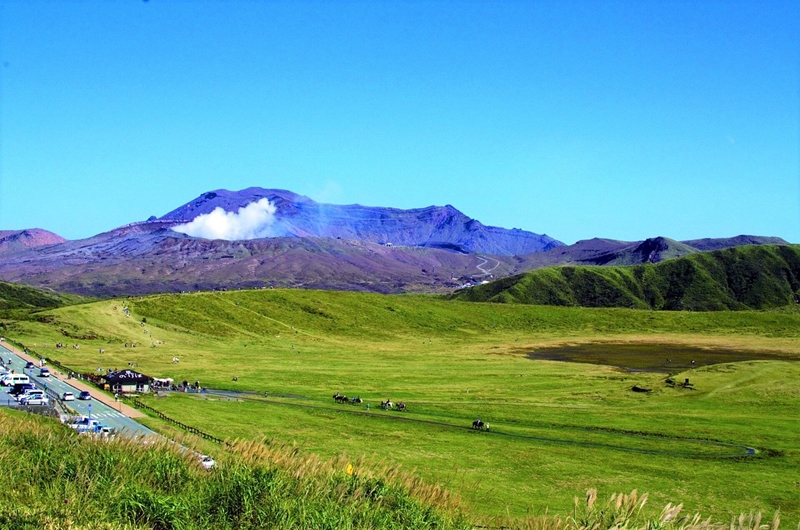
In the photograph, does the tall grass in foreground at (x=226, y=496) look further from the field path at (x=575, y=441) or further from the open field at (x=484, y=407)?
the field path at (x=575, y=441)

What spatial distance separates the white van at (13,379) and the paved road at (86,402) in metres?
1.07

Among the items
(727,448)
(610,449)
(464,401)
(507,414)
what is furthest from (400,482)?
(464,401)

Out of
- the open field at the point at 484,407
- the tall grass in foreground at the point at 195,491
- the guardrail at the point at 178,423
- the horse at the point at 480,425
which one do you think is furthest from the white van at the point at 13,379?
the tall grass in foreground at the point at 195,491

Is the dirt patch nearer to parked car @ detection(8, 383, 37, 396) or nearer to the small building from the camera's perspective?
the small building

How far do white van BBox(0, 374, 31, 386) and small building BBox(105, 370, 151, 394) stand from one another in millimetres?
8454

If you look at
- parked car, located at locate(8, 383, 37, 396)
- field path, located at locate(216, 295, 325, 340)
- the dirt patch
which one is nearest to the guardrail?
parked car, located at locate(8, 383, 37, 396)

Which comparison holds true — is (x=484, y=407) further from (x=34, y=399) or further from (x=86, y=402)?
(x=34, y=399)

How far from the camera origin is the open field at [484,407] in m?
49.2

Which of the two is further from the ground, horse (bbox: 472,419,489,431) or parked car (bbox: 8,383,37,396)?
parked car (bbox: 8,383,37,396)

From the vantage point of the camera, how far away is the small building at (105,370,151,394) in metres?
80.8

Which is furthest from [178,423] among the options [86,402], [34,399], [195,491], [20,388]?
[195,491]

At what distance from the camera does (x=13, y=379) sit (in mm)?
77125

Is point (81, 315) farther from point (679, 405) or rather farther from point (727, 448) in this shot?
point (727, 448)

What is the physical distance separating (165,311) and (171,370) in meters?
66.7
